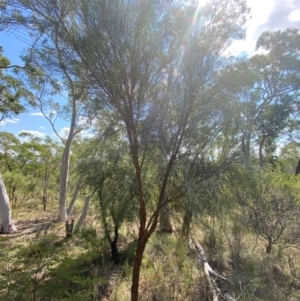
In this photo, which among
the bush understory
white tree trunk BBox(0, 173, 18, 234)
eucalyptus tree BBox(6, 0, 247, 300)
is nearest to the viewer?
eucalyptus tree BBox(6, 0, 247, 300)

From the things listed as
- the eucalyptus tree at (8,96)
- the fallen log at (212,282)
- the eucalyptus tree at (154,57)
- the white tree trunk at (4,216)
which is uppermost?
the eucalyptus tree at (8,96)

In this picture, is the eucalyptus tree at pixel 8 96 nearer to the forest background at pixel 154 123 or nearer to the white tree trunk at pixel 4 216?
the white tree trunk at pixel 4 216

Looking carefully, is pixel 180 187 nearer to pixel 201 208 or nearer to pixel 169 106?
pixel 201 208

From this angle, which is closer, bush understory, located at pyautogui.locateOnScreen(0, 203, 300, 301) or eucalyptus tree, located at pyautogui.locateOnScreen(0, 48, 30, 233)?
bush understory, located at pyautogui.locateOnScreen(0, 203, 300, 301)

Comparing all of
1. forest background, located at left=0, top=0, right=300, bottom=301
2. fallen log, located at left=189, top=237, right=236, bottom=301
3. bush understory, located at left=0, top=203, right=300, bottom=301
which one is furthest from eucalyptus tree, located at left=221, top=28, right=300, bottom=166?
forest background, located at left=0, top=0, right=300, bottom=301

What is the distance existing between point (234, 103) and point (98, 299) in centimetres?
347

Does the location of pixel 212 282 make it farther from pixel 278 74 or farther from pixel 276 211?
pixel 278 74

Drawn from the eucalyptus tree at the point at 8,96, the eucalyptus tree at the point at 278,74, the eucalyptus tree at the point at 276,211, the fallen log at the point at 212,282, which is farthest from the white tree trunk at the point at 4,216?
the eucalyptus tree at the point at 278,74

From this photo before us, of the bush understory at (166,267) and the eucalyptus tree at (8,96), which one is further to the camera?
the eucalyptus tree at (8,96)

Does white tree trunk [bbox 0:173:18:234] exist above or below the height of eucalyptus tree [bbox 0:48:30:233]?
below

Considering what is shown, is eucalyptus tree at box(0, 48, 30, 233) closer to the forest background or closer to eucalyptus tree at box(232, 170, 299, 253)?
the forest background

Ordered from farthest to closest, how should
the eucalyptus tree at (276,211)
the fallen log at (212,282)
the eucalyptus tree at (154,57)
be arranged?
the eucalyptus tree at (276,211)
the fallen log at (212,282)
the eucalyptus tree at (154,57)

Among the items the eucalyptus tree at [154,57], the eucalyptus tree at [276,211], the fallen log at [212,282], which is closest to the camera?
the eucalyptus tree at [154,57]

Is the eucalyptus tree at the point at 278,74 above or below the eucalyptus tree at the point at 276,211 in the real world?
above
